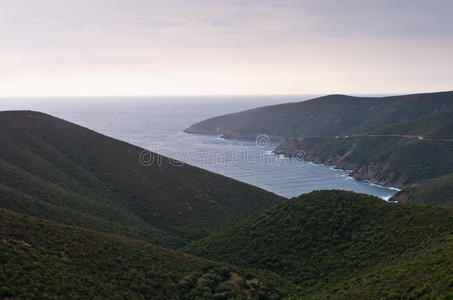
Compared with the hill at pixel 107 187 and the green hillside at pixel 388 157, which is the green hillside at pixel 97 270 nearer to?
the hill at pixel 107 187

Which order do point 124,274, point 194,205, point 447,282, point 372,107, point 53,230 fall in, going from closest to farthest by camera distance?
point 447,282
point 124,274
point 53,230
point 194,205
point 372,107

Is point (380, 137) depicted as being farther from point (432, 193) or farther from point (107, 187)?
point (107, 187)

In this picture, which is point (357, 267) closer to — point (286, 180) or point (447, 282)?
point (447, 282)

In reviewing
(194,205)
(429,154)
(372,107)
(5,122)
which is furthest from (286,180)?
(372,107)

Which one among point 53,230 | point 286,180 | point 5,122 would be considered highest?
point 5,122

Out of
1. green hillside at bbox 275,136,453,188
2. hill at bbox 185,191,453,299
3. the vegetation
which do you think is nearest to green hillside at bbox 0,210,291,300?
hill at bbox 185,191,453,299

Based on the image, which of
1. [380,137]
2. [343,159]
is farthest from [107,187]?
[380,137]

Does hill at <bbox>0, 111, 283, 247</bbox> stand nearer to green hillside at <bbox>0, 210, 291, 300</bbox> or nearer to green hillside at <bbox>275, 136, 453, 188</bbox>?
green hillside at <bbox>0, 210, 291, 300</bbox>
